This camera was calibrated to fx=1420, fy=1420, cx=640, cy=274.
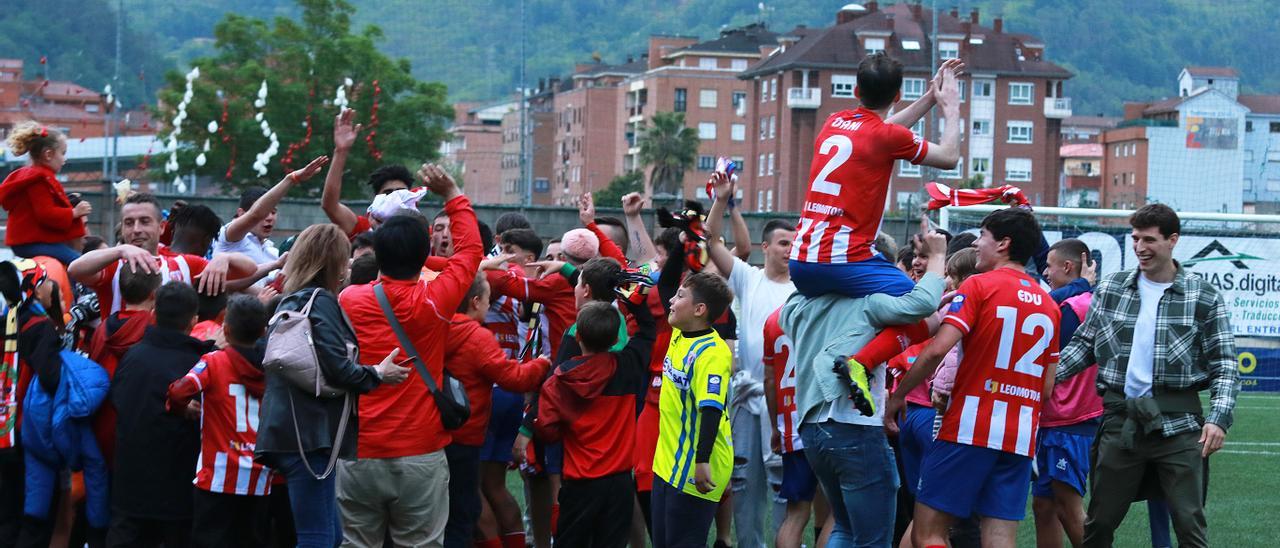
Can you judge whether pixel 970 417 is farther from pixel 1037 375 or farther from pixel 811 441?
pixel 811 441

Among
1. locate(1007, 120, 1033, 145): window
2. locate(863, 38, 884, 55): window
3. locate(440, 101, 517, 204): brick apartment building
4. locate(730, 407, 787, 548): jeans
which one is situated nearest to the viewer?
locate(730, 407, 787, 548): jeans

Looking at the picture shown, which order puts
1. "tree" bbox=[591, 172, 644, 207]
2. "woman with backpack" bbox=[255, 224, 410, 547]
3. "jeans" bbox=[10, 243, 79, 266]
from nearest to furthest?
"woman with backpack" bbox=[255, 224, 410, 547], "jeans" bbox=[10, 243, 79, 266], "tree" bbox=[591, 172, 644, 207]

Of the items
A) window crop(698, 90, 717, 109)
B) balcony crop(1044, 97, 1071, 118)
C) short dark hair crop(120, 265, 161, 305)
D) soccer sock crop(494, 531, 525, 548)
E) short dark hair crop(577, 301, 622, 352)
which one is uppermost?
window crop(698, 90, 717, 109)

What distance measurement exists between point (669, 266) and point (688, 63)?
12014 cm

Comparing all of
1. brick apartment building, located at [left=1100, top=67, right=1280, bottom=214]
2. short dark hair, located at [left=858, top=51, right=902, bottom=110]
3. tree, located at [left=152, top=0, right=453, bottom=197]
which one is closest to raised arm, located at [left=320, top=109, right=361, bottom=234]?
short dark hair, located at [left=858, top=51, right=902, bottom=110]

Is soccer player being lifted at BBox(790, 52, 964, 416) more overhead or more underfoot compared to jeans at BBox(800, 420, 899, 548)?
more overhead

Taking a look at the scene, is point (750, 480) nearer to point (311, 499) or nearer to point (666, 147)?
point (311, 499)

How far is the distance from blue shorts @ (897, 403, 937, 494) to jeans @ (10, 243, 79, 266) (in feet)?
15.4

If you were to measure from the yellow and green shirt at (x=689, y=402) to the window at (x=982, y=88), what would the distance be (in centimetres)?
9755

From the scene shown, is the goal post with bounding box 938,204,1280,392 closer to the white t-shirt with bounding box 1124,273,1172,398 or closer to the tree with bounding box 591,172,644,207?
the white t-shirt with bounding box 1124,273,1172,398

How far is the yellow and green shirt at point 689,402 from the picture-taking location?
680cm

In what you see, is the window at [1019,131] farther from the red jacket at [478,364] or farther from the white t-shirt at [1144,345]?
the red jacket at [478,364]

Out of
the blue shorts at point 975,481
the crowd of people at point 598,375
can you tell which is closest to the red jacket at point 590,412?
the crowd of people at point 598,375

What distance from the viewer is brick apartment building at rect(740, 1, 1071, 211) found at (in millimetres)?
99062
